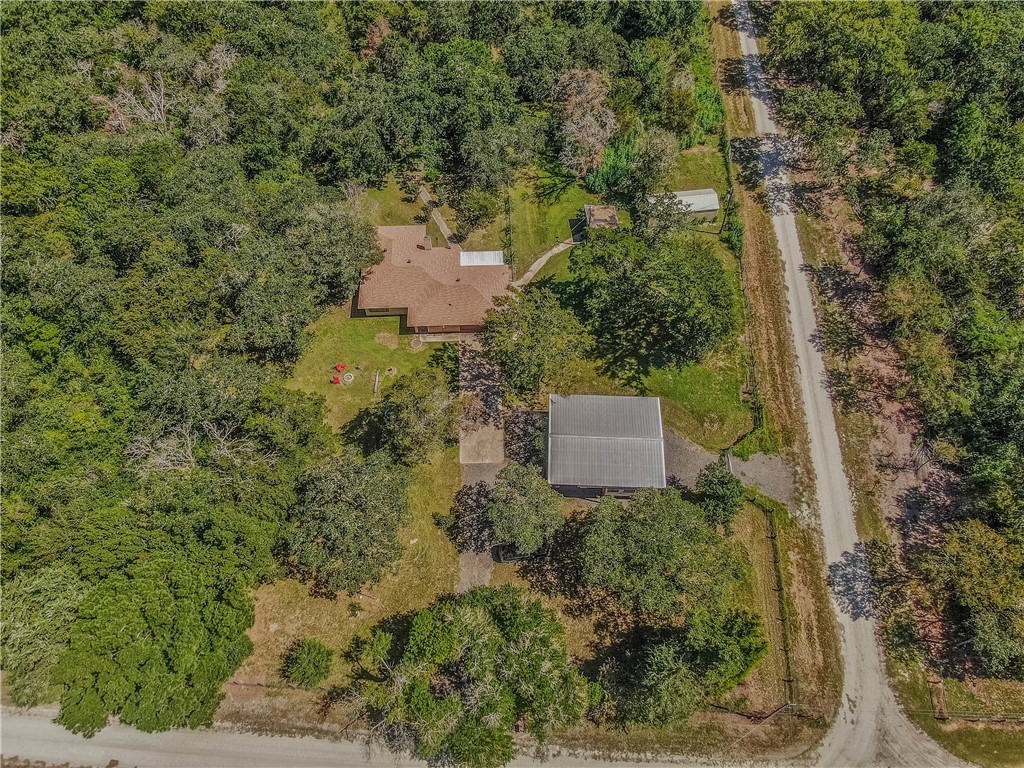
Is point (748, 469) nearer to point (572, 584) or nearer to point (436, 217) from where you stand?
point (572, 584)

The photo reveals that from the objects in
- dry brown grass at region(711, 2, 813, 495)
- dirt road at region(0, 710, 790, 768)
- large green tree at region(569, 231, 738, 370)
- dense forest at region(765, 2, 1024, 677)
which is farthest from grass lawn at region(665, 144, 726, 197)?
dirt road at region(0, 710, 790, 768)

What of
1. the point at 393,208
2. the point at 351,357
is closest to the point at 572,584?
the point at 351,357

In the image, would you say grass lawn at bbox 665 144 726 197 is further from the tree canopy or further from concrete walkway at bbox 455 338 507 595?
the tree canopy

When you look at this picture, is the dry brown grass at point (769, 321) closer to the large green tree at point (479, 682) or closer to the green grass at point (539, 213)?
the green grass at point (539, 213)

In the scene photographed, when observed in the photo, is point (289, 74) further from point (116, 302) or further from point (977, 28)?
point (977, 28)

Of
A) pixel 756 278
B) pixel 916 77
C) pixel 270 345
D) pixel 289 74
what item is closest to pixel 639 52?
pixel 916 77

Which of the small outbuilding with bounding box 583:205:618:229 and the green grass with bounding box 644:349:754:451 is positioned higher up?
the small outbuilding with bounding box 583:205:618:229
